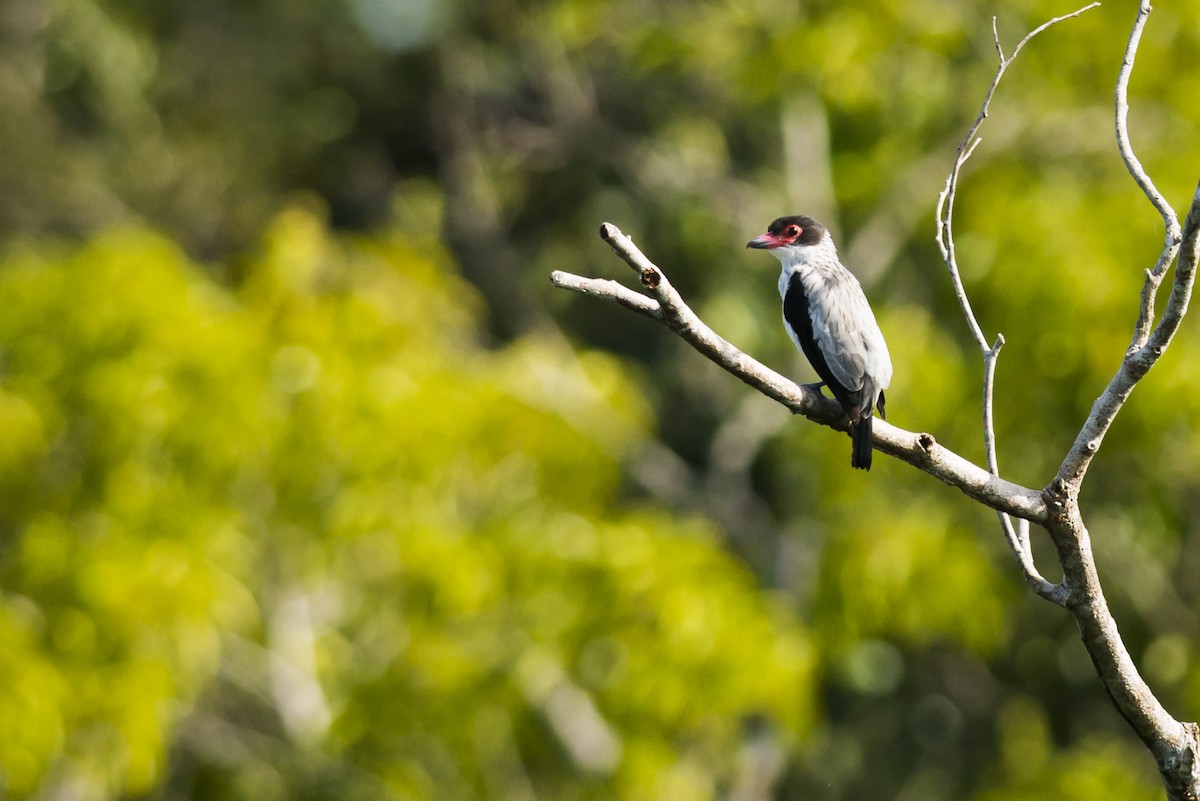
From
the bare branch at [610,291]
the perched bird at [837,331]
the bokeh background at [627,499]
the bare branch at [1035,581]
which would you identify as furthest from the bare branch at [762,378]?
the bokeh background at [627,499]

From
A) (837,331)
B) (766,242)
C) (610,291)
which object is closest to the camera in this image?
(610,291)

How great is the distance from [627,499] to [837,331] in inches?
327

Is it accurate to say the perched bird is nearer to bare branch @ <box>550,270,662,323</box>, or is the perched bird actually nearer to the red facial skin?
the red facial skin

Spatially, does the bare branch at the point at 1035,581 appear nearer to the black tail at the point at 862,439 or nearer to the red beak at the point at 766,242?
the black tail at the point at 862,439

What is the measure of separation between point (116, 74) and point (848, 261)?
14030mm

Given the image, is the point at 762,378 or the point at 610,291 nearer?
the point at 610,291

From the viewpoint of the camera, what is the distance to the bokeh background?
7.98 metres

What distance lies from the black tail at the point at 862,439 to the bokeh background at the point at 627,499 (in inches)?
147

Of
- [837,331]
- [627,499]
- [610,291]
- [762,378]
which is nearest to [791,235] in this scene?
[837,331]

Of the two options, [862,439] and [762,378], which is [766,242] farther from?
[762,378]

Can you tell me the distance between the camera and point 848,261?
35.4ft

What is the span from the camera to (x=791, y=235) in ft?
20.5

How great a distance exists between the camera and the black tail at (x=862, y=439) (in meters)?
3.95

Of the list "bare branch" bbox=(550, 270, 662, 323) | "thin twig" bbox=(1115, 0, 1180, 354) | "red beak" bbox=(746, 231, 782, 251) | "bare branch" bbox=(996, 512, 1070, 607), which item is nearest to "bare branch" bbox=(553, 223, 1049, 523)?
"bare branch" bbox=(550, 270, 662, 323)
